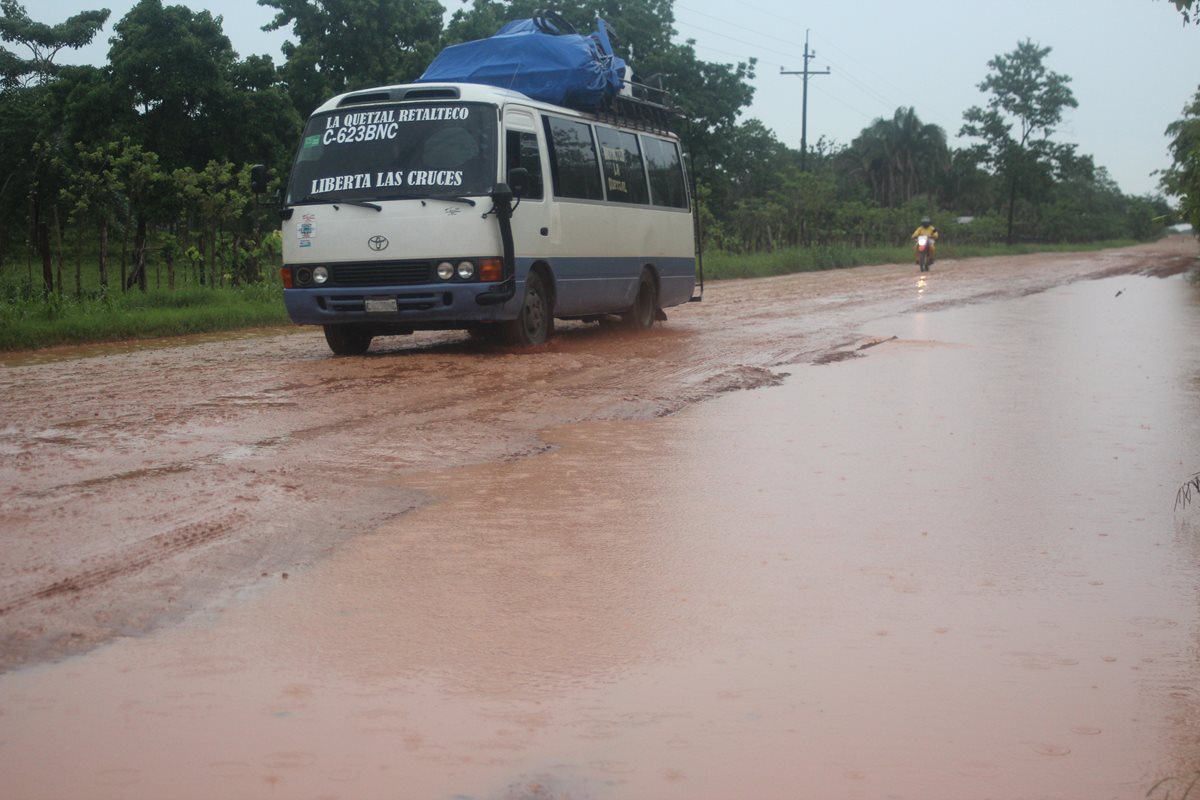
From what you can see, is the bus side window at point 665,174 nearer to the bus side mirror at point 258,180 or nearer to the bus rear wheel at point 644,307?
→ the bus rear wheel at point 644,307

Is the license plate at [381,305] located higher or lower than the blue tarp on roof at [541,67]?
lower

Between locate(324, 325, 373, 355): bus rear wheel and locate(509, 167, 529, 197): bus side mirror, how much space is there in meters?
2.02

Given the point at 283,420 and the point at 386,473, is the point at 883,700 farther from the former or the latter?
the point at 283,420

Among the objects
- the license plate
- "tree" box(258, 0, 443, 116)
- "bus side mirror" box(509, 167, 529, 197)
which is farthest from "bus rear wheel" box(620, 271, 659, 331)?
"tree" box(258, 0, 443, 116)

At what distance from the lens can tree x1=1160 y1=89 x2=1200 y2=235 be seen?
82.5 feet

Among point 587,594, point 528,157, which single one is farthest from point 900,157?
point 587,594

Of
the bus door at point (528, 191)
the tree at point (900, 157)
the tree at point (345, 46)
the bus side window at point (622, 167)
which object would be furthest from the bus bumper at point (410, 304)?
the tree at point (900, 157)

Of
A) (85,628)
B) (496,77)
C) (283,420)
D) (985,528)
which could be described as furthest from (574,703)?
(496,77)

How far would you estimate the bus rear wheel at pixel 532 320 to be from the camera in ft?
41.1

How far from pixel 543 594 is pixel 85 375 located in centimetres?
713

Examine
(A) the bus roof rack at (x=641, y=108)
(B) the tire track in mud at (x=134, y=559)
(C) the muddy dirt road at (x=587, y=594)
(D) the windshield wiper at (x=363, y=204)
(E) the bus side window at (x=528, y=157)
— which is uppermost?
(A) the bus roof rack at (x=641, y=108)

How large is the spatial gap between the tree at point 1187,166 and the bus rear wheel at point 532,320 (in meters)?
13.9

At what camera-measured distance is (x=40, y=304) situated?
14.8 meters

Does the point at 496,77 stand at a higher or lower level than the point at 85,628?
higher
